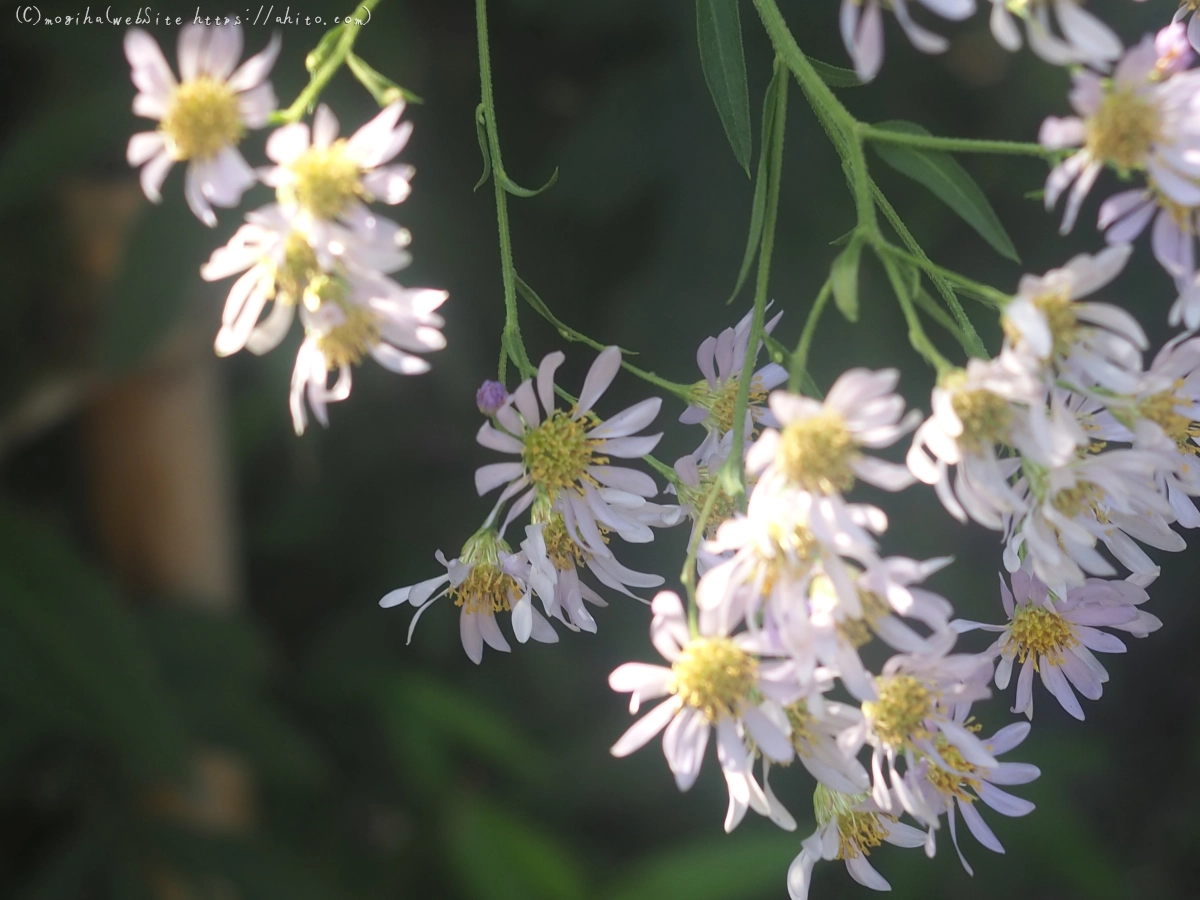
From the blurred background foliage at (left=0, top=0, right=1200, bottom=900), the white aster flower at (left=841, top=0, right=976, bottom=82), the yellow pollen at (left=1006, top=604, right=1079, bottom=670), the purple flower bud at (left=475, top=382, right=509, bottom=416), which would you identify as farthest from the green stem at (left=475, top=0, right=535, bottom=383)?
the blurred background foliage at (left=0, top=0, right=1200, bottom=900)

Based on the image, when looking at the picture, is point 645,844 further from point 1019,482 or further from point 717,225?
point 1019,482

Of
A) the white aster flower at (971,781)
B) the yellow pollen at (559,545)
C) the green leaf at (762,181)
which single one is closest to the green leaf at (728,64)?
the green leaf at (762,181)

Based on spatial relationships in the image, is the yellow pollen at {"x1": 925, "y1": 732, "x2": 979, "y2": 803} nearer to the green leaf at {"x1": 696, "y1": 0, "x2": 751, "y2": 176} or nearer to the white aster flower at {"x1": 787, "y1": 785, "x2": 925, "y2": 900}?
the white aster flower at {"x1": 787, "y1": 785, "x2": 925, "y2": 900}

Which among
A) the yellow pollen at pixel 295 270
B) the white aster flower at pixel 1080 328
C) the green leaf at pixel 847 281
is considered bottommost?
the white aster flower at pixel 1080 328

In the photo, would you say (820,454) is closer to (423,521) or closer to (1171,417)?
(1171,417)

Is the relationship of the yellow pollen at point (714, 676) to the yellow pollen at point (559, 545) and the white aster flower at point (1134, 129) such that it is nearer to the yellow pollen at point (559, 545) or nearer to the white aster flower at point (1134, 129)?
the yellow pollen at point (559, 545)
